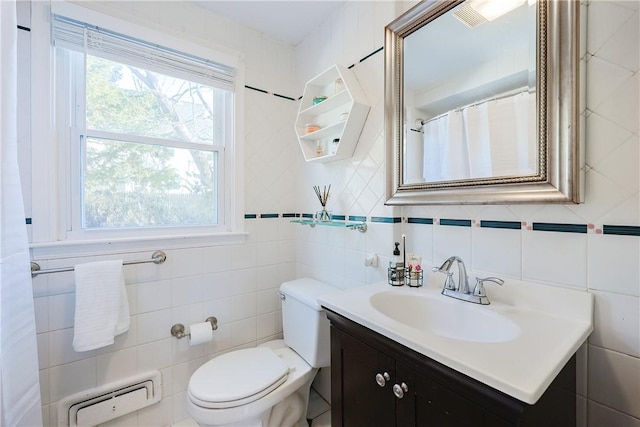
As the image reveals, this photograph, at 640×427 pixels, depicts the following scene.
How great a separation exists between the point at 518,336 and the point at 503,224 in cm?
40

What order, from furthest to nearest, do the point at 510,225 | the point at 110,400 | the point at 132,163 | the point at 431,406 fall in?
the point at 132,163 → the point at 110,400 → the point at 510,225 → the point at 431,406

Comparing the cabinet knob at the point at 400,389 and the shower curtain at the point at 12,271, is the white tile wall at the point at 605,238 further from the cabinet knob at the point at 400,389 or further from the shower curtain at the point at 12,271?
the shower curtain at the point at 12,271

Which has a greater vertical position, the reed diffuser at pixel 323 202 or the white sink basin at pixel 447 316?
the reed diffuser at pixel 323 202

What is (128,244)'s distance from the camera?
1.42 meters

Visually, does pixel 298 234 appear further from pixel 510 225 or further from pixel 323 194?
pixel 510 225

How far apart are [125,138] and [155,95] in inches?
11.8

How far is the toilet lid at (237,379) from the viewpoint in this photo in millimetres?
1150

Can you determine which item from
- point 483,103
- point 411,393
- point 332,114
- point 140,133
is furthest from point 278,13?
point 411,393

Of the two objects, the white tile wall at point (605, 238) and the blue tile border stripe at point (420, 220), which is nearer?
the white tile wall at point (605, 238)

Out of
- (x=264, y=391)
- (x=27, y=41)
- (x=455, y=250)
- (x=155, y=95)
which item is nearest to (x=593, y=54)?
(x=455, y=250)

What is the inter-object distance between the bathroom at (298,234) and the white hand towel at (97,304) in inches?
3.9

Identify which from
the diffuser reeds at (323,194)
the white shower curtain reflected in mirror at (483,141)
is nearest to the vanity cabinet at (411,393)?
the white shower curtain reflected in mirror at (483,141)

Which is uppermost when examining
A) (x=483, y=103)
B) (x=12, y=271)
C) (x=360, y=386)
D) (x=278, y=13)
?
(x=278, y=13)

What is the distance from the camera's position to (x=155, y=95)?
1552mm
